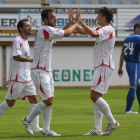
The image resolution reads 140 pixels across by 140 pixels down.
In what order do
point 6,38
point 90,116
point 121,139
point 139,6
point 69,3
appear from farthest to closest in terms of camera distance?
point 69,3 < point 139,6 < point 6,38 < point 90,116 < point 121,139

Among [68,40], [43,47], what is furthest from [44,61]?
[68,40]

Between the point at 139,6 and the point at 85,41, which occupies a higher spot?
the point at 139,6


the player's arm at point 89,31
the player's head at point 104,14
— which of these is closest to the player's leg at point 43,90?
the player's arm at point 89,31

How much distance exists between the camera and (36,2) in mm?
26141

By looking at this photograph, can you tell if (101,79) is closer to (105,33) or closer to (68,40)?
(105,33)

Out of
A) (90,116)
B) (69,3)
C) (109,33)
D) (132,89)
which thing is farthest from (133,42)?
(69,3)

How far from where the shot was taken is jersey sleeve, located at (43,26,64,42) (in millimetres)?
7278

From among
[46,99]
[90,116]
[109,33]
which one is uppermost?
[109,33]

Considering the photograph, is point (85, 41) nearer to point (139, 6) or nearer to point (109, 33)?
point (139, 6)

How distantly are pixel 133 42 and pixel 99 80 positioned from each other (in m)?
4.07

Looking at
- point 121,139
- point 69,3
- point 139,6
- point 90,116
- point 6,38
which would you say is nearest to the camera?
point 121,139

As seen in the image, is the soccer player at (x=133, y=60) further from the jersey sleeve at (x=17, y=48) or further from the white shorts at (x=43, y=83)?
the white shorts at (x=43, y=83)

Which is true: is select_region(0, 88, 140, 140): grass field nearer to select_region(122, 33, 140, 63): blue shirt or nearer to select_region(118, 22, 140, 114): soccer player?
select_region(118, 22, 140, 114): soccer player

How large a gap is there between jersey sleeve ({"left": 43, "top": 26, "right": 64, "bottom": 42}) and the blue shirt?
13.8 feet
